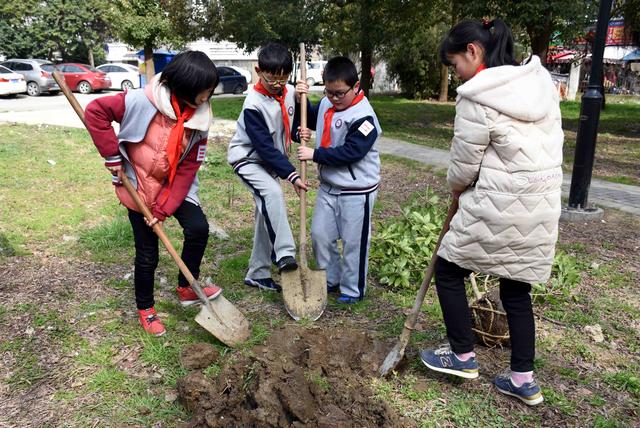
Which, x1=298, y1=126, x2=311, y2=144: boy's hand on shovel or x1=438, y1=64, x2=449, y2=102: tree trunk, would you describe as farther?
x1=438, y1=64, x2=449, y2=102: tree trunk

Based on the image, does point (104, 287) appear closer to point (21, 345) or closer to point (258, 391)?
point (21, 345)

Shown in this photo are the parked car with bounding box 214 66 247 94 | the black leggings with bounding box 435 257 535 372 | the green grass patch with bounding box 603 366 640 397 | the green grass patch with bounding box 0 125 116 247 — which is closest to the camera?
the black leggings with bounding box 435 257 535 372

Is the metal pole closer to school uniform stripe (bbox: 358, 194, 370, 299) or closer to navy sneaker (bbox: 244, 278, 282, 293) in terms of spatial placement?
school uniform stripe (bbox: 358, 194, 370, 299)

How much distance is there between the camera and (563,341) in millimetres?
3387

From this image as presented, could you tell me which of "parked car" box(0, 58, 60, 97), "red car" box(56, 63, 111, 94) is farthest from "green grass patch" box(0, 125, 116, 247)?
"red car" box(56, 63, 111, 94)

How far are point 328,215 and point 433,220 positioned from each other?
126cm

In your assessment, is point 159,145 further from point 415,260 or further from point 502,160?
point 415,260

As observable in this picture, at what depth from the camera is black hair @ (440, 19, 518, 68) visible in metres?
2.46

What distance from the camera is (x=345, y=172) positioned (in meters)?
3.65

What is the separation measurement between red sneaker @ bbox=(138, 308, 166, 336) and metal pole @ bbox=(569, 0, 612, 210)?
14.6ft

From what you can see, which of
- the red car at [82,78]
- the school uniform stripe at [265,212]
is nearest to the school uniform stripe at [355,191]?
the school uniform stripe at [265,212]

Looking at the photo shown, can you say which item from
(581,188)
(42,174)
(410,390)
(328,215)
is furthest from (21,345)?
(581,188)

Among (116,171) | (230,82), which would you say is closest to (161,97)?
(116,171)

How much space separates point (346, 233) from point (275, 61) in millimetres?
1190
